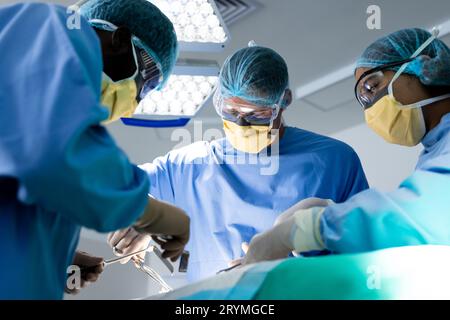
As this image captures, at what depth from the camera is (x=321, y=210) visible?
1.37 meters

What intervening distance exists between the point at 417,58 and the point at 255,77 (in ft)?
2.13

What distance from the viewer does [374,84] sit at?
1887mm

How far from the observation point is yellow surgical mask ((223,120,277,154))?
2.22 meters

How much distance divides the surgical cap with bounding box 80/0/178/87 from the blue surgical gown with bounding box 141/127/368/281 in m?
0.70

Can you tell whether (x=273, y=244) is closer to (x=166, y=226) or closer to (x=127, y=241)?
(x=166, y=226)

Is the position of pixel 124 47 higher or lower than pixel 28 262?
higher

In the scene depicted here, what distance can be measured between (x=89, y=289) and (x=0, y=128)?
3.50 meters

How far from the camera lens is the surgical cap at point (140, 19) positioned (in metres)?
1.57

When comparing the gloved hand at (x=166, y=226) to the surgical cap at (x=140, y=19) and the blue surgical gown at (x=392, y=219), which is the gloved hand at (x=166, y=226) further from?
the surgical cap at (x=140, y=19)

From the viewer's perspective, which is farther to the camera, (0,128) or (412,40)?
(412,40)

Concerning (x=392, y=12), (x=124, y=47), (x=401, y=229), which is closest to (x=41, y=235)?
(x=124, y=47)

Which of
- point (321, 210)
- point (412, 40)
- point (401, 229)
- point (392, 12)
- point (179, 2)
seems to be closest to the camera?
point (401, 229)

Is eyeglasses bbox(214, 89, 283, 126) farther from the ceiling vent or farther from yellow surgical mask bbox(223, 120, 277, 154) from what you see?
the ceiling vent
